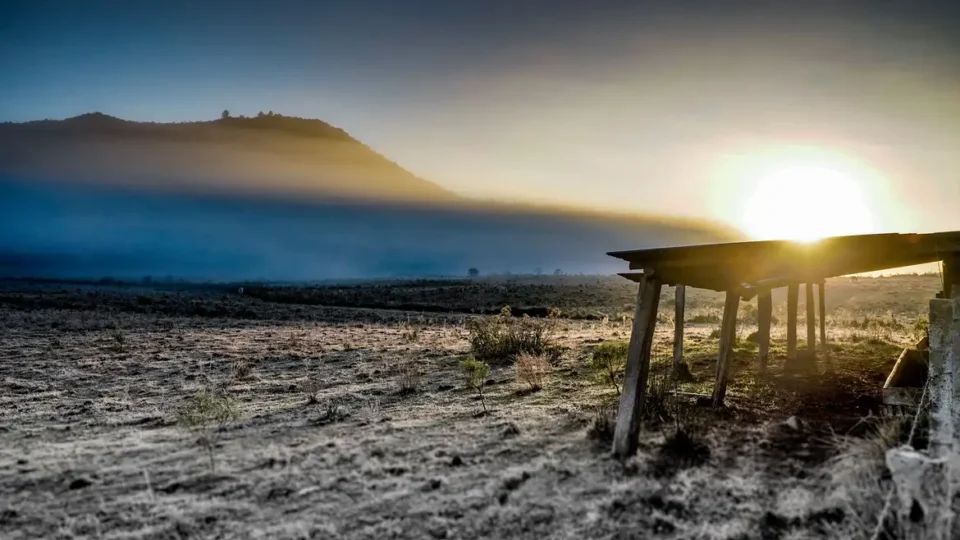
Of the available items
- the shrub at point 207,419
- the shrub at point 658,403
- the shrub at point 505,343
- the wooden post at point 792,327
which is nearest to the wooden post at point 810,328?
the wooden post at point 792,327

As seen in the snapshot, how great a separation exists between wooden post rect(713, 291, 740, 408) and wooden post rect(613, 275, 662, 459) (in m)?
2.61

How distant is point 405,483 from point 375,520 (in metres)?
1.00

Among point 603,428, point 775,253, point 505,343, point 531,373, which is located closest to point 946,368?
point 775,253

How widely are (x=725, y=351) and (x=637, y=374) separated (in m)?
3.14

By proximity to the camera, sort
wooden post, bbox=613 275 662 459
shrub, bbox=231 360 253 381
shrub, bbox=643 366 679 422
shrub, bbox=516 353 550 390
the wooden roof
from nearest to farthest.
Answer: the wooden roof → wooden post, bbox=613 275 662 459 → shrub, bbox=643 366 679 422 → shrub, bbox=516 353 550 390 → shrub, bbox=231 360 253 381

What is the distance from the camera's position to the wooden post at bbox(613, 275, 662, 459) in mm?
8164

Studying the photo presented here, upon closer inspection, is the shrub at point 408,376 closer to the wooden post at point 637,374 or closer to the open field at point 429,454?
the open field at point 429,454

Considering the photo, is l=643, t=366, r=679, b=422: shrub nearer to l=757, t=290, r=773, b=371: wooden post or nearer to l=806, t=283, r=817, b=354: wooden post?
l=757, t=290, r=773, b=371: wooden post

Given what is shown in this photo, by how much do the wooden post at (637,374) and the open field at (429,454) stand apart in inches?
12.6

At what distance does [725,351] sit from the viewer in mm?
10672

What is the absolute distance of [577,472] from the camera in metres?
7.69

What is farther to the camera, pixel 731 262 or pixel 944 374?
pixel 731 262

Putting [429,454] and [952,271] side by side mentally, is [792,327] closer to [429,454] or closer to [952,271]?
[952,271]

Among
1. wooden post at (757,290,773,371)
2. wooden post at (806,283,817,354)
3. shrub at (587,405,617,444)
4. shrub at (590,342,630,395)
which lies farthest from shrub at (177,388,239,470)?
wooden post at (806,283,817,354)
